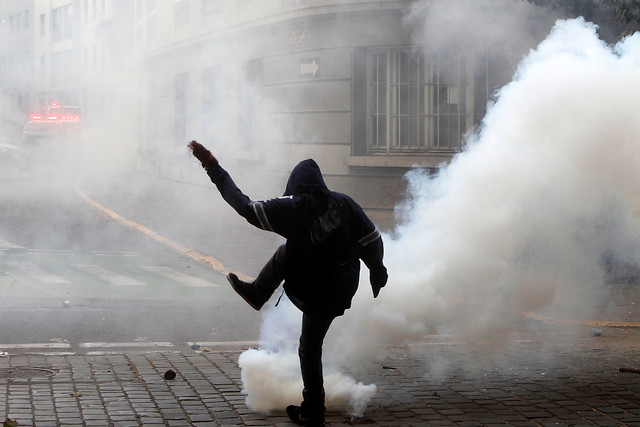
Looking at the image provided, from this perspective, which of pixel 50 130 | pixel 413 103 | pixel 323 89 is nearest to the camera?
pixel 413 103

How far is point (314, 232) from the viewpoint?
429cm

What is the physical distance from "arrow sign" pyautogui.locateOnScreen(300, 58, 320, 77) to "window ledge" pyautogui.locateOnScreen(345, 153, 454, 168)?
137cm

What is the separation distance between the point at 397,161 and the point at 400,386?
7261mm

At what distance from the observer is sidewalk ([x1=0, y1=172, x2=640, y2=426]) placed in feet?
14.8

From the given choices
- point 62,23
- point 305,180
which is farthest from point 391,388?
point 62,23

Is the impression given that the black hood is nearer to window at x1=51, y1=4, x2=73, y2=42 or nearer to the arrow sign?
the arrow sign

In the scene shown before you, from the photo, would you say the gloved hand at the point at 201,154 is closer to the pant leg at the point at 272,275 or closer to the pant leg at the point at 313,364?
the pant leg at the point at 272,275

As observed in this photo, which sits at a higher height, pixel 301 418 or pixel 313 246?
pixel 313 246

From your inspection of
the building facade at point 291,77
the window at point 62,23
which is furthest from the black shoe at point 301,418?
the window at point 62,23

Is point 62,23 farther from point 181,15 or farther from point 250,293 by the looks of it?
point 250,293

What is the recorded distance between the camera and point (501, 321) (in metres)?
5.21

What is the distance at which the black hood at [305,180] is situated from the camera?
4.29 meters

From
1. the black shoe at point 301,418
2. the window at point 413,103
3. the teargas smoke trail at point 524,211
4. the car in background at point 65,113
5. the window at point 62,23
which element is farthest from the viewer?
the car in background at point 65,113

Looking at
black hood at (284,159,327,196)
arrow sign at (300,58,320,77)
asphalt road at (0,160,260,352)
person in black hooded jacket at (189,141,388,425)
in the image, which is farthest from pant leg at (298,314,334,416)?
arrow sign at (300,58,320,77)
